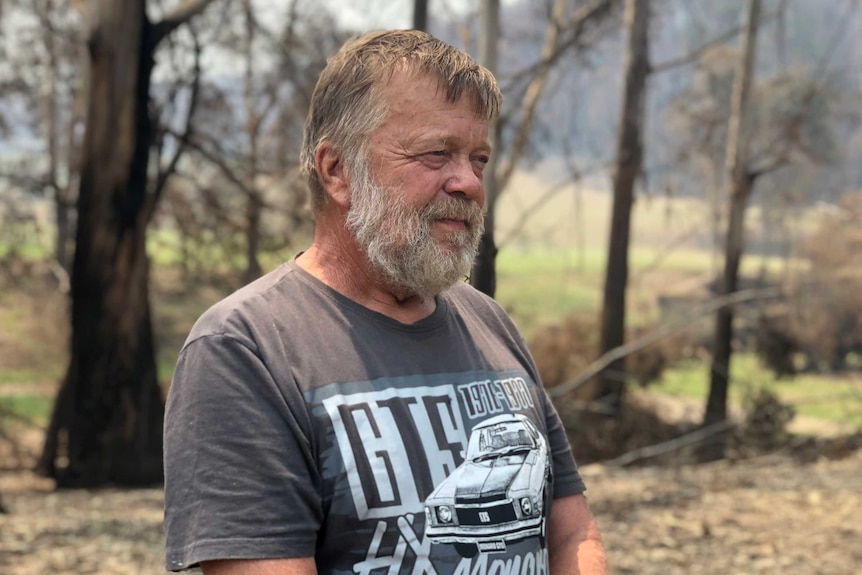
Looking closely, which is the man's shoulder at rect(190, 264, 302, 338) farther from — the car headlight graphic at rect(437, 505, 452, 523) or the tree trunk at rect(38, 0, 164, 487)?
the tree trunk at rect(38, 0, 164, 487)

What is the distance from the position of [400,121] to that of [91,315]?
8.60 metres

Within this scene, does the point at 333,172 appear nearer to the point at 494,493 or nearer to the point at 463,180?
the point at 463,180

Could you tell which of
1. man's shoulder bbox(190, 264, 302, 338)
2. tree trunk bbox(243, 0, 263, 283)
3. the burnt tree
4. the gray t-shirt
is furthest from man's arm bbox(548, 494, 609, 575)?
tree trunk bbox(243, 0, 263, 283)

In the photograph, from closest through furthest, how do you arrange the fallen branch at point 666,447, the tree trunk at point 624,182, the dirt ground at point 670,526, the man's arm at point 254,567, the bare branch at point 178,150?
Answer: the man's arm at point 254,567 < the dirt ground at point 670,526 < the bare branch at point 178,150 < the fallen branch at point 666,447 < the tree trunk at point 624,182

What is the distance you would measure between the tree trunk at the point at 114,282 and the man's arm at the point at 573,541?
813 centimetres

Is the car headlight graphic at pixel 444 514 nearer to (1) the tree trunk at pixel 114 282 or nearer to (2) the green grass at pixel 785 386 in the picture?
(1) the tree trunk at pixel 114 282

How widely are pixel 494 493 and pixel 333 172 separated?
2.34 feet

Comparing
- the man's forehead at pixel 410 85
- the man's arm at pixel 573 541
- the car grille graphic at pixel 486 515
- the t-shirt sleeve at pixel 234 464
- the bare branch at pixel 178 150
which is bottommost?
the man's arm at pixel 573 541

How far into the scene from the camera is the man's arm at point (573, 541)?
211 cm

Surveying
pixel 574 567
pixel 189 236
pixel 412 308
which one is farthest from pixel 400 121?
pixel 189 236

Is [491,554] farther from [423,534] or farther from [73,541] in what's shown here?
[73,541]

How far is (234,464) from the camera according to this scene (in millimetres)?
1677

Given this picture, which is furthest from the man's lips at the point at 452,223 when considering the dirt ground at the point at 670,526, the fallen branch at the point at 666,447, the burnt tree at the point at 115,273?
the fallen branch at the point at 666,447

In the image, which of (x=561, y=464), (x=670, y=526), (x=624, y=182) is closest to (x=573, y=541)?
(x=561, y=464)
